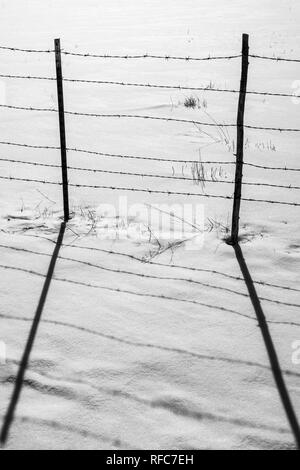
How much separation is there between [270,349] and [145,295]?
109cm

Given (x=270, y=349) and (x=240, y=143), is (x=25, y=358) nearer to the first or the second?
(x=270, y=349)

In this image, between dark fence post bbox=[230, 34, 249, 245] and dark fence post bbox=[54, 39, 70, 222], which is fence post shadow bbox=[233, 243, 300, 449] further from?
dark fence post bbox=[54, 39, 70, 222]

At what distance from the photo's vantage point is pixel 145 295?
378 cm

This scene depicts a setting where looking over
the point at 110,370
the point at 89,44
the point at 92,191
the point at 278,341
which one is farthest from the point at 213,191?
the point at 89,44

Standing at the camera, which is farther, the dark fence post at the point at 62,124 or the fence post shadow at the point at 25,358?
the dark fence post at the point at 62,124

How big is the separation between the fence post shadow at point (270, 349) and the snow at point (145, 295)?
0.15ft

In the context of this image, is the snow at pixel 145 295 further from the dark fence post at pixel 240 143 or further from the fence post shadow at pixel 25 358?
the dark fence post at pixel 240 143

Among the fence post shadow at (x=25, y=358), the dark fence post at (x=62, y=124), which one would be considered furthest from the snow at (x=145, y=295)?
the dark fence post at (x=62, y=124)

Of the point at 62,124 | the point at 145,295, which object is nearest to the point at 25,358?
the point at 145,295

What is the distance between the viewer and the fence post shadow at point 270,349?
8.86ft

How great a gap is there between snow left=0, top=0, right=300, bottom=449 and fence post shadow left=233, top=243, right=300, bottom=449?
46 mm

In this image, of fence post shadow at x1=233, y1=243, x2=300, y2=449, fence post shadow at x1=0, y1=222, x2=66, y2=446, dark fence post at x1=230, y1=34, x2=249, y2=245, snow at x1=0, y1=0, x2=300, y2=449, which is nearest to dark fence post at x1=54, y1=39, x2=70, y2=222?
snow at x1=0, y1=0, x2=300, y2=449

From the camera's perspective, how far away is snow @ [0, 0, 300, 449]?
2691 millimetres

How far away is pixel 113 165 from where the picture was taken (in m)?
6.53
